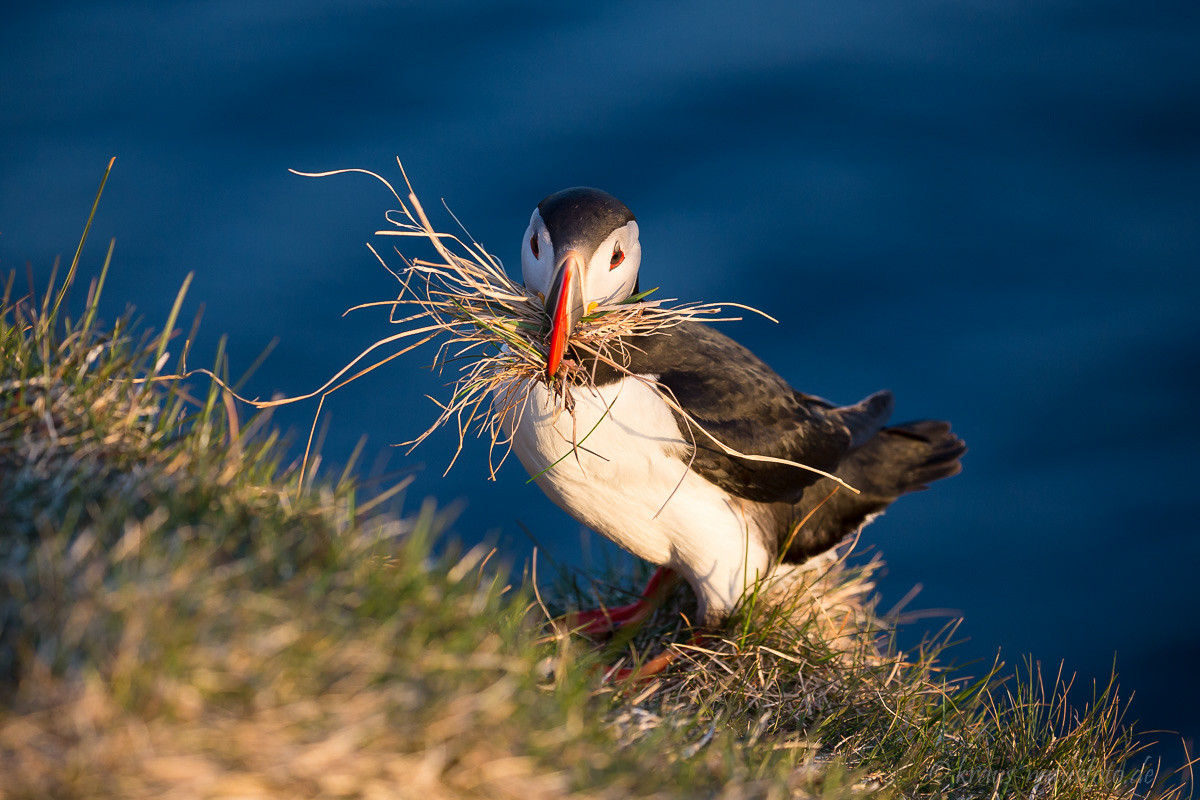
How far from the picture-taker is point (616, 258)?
117 inches

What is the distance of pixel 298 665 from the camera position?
1.32 m

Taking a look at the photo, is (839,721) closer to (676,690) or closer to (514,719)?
(676,690)

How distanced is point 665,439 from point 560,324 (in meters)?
0.60

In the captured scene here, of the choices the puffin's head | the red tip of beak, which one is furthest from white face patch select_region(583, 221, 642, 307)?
the red tip of beak

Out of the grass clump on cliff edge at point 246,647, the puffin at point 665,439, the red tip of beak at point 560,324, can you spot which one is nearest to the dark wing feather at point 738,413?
the puffin at point 665,439

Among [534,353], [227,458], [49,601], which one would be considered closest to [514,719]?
[49,601]

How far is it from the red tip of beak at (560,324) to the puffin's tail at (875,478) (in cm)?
133

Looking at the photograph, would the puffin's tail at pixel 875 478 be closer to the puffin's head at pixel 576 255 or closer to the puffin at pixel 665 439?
the puffin at pixel 665 439

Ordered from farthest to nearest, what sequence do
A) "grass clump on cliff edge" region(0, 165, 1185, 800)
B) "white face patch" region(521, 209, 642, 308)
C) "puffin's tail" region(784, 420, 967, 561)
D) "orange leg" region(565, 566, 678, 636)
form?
"puffin's tail" region(784, 420, 967, 561) → "orange leg" region(565, 566, 678, 636) → "white face patch" region(521, 209, 642, 308) → "grass clump on cliff edge" region(0, 165, 1185, 800)

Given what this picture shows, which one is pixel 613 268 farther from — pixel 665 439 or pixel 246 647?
pixel 246 647

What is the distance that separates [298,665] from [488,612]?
25.7 inches

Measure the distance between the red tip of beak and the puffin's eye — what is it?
0.84 feet

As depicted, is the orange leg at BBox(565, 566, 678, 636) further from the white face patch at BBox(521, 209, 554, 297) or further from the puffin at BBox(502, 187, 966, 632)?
the white face patch at BBox(521, 209, 554, 297)

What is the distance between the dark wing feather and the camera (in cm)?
308
